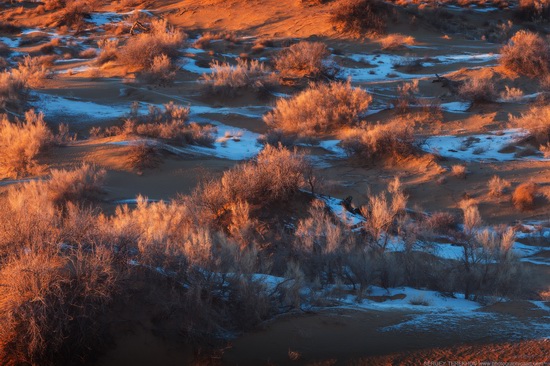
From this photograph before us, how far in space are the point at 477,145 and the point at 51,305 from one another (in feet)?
45.8

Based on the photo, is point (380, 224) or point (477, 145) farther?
point (477, 145)

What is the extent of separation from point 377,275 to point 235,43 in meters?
24.2

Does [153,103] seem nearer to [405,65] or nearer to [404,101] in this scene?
[404,101]

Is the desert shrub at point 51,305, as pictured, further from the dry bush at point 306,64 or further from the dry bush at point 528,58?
the dry bush at point 528,58

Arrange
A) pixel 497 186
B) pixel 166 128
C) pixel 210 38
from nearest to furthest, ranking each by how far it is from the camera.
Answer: pixel 497 186
pixel 166 128
pixel 210 38

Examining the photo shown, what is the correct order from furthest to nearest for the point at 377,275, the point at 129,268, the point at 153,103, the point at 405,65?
the point at 405,65, the point at 153,103, the point at 377,275, the point at 129,268

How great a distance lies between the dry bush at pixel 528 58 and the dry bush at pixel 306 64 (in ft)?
20.7

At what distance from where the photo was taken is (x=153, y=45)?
26.4m

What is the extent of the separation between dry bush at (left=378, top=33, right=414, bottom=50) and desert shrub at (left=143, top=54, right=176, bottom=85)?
10.1 metres

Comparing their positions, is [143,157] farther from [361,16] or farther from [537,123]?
[361,16]

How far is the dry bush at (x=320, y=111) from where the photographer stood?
1947 centimetres

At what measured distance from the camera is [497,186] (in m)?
14.4

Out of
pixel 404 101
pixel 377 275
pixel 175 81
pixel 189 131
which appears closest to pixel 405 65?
pixel 404 101

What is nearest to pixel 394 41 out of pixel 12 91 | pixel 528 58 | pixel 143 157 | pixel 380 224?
pixel 528 58
